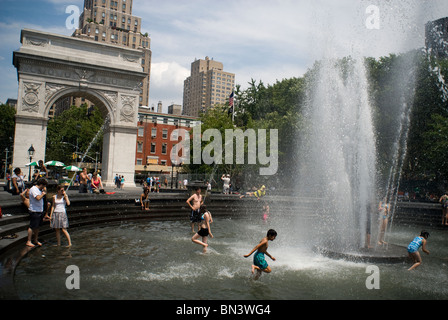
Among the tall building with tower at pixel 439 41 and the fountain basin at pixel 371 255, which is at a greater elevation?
the tall building with tower at pixel 439 41

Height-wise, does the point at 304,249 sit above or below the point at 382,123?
below

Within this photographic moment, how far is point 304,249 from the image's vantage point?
10.2 meters

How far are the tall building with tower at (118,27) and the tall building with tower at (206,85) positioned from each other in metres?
37.1

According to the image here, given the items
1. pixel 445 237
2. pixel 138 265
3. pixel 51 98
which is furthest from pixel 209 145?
pixel 138 265

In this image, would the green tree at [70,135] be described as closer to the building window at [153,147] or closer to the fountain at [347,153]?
the building window at [153,147]

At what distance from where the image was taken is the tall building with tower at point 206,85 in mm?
137000

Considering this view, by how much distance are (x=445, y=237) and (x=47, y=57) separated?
32502 millimetres

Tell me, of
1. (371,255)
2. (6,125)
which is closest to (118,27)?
(6,125)

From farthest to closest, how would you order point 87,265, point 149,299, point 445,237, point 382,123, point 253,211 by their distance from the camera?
point 382,123, point 253,211, point 445,237, point 87,265, point 149,299

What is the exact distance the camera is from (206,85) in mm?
137875

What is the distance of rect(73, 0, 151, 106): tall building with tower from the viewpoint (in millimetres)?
92250

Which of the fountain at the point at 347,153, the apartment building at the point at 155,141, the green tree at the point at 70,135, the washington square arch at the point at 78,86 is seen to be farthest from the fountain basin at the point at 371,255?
the apartment building at the point at 155,141

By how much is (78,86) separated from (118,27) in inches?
2914
